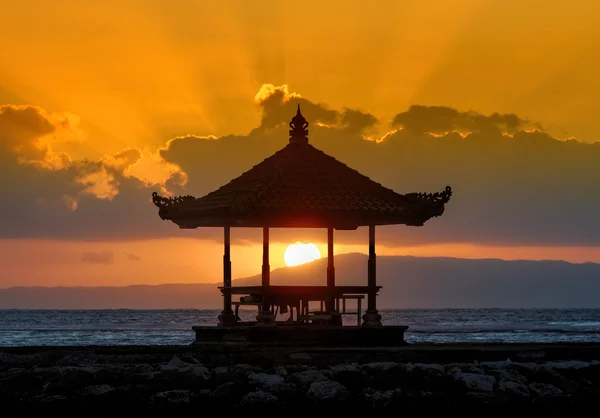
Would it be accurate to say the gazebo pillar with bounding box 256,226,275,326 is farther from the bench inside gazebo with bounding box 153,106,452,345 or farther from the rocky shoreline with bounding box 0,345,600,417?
the rocky shoreline with bounding box 0,345,600,417

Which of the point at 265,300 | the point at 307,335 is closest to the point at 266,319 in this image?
the point at 265,300

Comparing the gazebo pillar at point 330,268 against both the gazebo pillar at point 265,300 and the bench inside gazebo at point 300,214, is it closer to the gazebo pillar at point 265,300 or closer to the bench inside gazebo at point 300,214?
the bench inside gazebo at point 300,214

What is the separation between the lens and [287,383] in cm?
2095

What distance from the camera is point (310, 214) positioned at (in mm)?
26297

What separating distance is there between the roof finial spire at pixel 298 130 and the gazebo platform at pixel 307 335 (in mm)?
5061

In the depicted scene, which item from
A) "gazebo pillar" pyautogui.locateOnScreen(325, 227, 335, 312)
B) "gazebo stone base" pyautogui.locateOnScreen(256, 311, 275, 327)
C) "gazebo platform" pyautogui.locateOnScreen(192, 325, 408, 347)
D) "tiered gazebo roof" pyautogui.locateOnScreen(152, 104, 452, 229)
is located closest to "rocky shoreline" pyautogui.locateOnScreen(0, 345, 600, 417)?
"gazebo platform" pyautogui.locateOnScreen(192, 325, 408, 347)

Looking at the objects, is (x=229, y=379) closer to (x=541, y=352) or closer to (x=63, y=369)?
(x=63, y=369)

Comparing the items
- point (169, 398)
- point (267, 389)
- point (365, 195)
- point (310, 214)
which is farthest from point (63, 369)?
point (365, 195)

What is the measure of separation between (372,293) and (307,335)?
2173 mm

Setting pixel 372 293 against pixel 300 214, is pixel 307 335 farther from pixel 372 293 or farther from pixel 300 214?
pixel 300 214

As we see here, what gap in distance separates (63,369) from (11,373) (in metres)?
1.00

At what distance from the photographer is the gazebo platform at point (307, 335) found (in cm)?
2653

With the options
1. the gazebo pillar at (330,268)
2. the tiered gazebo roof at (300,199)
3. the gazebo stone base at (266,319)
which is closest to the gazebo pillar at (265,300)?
the gazebo stone base at (266,319)

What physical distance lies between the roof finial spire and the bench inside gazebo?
3 cm
